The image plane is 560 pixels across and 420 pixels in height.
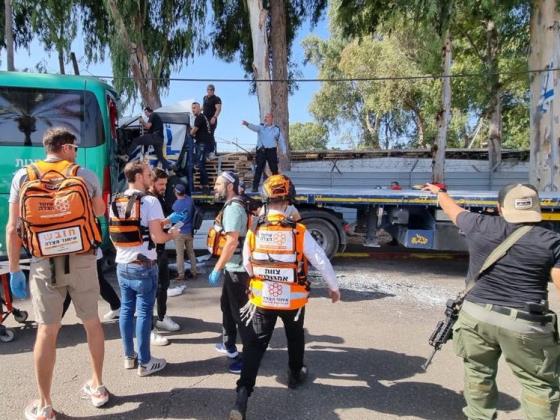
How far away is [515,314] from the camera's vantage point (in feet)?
7.45

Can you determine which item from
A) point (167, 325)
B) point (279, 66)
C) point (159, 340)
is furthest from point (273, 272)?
point (279, 66)

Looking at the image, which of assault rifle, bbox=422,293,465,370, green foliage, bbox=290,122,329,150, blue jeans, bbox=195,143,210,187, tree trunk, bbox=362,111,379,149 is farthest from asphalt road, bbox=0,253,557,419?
green foliage, bbox=290,122,329,150

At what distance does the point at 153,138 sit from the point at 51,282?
4.86 meters

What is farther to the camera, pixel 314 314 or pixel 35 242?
pixel 314 314

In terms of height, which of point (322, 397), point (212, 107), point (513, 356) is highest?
point (212, 107)

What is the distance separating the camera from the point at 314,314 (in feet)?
15.8

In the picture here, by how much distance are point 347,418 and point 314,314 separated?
1993mm

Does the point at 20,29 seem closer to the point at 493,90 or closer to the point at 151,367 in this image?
the point at 151,367

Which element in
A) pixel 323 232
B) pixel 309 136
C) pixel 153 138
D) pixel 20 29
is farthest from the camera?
pixel 309 136

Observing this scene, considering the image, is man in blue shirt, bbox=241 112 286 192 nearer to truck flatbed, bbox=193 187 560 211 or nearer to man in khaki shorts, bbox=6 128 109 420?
truck flatbed, bbox=193 187 560 211

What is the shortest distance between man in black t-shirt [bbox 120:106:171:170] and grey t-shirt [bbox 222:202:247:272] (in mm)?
4277

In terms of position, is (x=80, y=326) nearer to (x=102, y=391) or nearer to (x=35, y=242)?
(x=102, y=391)

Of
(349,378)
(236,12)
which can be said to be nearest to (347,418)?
(349,378)

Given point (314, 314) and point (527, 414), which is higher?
point (527, 414)
